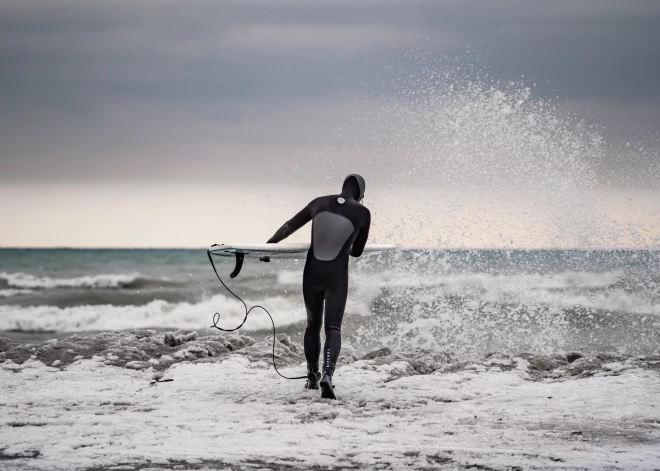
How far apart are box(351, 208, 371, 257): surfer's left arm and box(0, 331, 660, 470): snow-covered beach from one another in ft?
4.53

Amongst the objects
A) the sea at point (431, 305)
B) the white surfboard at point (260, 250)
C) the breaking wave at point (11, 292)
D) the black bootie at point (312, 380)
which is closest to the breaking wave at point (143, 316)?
the sea at point (431, 305)

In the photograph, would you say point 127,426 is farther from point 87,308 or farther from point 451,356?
point 87,308

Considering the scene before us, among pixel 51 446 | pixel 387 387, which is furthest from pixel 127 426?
pixel 387 387

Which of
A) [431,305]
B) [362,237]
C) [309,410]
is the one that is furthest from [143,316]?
[309,410]

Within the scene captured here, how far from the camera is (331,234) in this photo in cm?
699

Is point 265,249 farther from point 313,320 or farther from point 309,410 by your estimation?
point 309,410

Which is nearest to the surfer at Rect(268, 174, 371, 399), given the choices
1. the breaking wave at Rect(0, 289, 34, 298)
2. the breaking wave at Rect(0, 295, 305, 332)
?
the breaking wave at Rect(0, 295, 305, 332)

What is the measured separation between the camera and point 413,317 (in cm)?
1345

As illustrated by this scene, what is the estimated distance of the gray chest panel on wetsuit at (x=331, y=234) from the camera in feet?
22.9

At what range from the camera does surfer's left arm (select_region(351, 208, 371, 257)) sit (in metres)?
7.08

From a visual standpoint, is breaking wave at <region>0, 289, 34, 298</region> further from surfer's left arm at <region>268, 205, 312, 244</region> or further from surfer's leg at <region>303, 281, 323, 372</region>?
surfer's leg at <region>303, 281, 323, 372</region>

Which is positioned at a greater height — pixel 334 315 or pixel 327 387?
pixel 334 315

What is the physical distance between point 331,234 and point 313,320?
863 mm

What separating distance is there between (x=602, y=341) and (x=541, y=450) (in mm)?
7874
